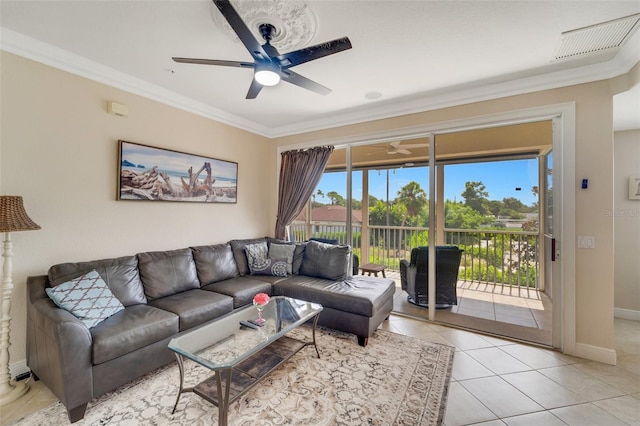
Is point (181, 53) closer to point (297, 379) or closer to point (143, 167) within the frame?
point (143, 167)

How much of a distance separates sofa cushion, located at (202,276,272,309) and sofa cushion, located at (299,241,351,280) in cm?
59

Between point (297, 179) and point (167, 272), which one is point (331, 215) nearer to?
point (297, 179)

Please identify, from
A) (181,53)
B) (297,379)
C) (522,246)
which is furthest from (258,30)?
(522,246)

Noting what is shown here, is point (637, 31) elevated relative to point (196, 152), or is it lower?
elevated

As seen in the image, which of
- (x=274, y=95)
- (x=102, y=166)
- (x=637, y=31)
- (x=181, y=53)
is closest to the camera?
(x=637, y=31)

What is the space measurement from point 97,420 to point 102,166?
2.17 meters

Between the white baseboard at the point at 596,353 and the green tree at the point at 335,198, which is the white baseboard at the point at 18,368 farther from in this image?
the white baseboard at the point at 596,353

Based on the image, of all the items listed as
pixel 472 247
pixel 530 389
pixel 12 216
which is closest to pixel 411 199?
pixel 472 247

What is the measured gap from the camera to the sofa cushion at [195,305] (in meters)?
2.34

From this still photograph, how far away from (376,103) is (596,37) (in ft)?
6.53

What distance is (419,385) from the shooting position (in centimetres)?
205

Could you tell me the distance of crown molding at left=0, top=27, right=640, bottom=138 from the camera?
7.14ft

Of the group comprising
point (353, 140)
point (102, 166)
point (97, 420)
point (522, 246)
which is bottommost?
point (97, 420)

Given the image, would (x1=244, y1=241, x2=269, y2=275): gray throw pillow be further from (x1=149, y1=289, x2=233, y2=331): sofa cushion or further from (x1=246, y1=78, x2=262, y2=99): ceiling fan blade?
(x1=246, y1=78, x2=262, y2=99): ceiling fan blade
